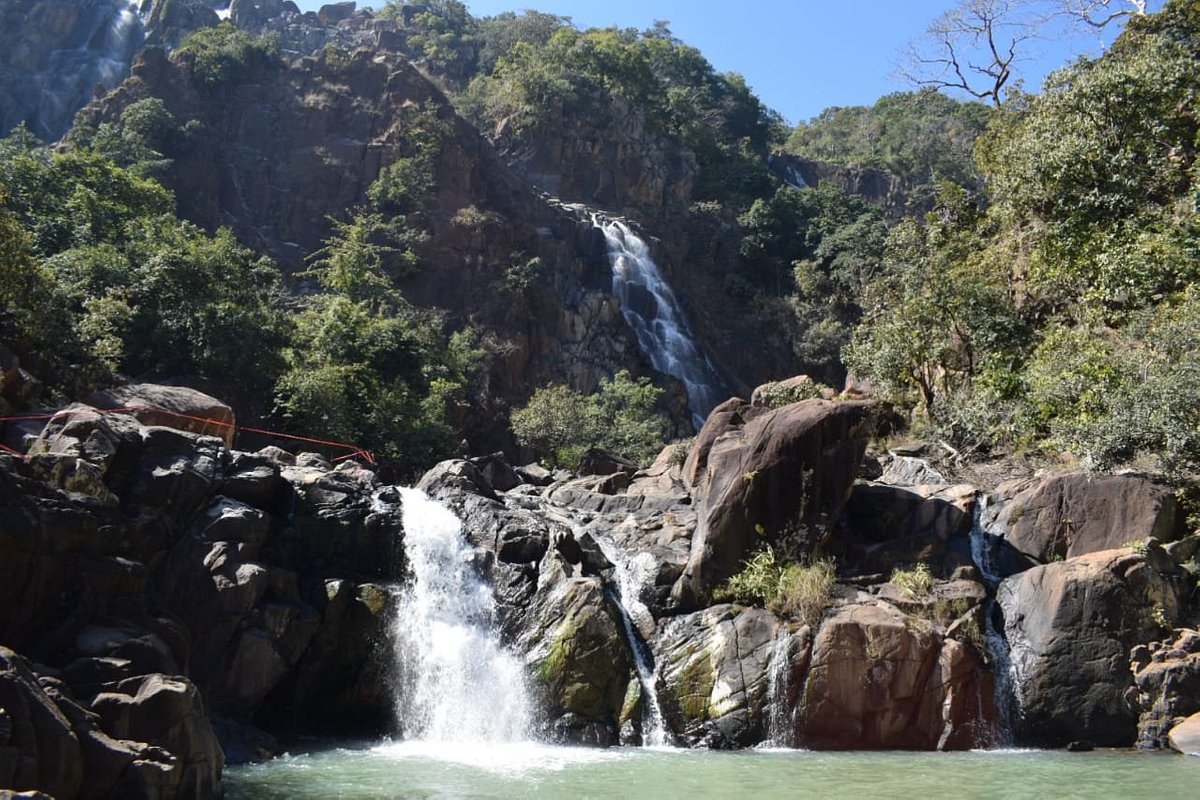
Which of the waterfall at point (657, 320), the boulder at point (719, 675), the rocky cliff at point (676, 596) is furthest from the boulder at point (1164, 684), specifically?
the waterfall at point (657, 320)

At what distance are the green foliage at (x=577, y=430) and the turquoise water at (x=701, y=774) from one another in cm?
1633

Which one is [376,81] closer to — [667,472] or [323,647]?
[667,472]

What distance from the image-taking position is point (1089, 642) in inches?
522

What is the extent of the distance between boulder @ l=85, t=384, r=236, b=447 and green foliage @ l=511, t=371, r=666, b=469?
38.4 feet

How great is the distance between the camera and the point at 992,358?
20.5 metres

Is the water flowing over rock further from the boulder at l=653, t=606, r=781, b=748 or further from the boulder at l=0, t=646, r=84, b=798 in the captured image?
the boulder at l=0, t=646, r=84, b=798

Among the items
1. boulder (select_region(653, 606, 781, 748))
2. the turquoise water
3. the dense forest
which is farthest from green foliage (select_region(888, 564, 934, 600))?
the dense forest

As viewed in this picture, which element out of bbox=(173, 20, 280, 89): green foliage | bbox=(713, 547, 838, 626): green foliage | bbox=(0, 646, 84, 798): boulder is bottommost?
bbox=(0, 646, 84, 798): boulder

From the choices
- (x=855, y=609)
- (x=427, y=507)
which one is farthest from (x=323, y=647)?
(x=855, y=609)

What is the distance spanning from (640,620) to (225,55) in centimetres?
3884

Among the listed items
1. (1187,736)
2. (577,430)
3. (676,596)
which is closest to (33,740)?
(676,596)

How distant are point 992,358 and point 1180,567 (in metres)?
7.33

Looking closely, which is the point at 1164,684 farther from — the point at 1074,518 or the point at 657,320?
the point at 657,320

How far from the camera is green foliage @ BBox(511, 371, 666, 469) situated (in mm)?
29125
